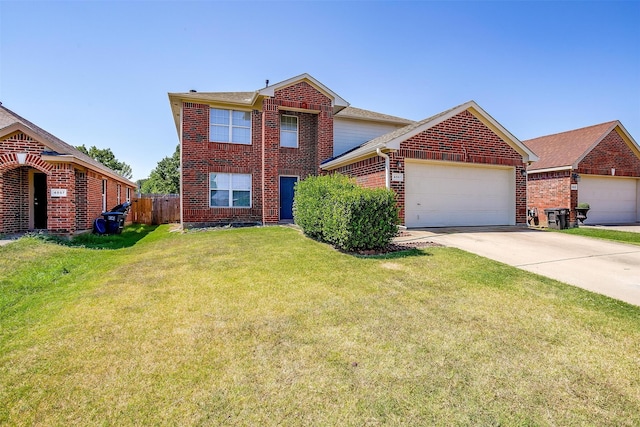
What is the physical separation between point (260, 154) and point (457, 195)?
9.08m

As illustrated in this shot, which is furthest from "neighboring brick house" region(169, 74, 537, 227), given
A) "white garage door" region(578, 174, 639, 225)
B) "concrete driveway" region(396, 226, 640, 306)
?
"white garage door" region(578, 174, 639, 225)

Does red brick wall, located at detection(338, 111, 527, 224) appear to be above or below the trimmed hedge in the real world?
above

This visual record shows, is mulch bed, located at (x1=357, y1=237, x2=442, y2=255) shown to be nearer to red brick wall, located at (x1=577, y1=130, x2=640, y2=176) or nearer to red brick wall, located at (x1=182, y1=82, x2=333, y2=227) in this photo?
red brick wall, located at (x1=182, y1=82, x2=333, y2=227)

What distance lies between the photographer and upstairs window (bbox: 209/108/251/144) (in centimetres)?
1458

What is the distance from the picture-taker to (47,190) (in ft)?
35.7

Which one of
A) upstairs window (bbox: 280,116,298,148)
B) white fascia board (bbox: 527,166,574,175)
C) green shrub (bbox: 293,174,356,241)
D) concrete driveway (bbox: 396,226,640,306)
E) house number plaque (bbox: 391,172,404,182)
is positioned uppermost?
upstairs window (bbox: 280,116,298,148)

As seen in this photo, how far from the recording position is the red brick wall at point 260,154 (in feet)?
46.4

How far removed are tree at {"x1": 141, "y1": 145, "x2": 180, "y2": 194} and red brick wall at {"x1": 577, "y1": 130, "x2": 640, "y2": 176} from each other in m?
47.0

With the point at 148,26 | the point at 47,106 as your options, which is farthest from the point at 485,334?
the point at 47,106

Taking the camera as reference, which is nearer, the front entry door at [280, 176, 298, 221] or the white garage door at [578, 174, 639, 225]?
the front entry door at [280, 176, 298, 221]

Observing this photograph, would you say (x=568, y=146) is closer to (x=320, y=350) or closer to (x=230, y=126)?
(x=230, y=126)

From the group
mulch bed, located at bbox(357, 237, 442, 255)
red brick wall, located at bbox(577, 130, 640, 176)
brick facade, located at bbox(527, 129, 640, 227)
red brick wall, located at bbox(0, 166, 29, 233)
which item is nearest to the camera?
mulch bed, located at bbox(357, 237, 442, 255)

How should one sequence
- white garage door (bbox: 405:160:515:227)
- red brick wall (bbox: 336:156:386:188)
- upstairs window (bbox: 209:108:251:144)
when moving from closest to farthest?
1. red brick wall (bbox: 336:156:386:188)
2. white garage door (bbox: 405:160:515:227)
3. upstairs window (bbox: 209:108:251:144)

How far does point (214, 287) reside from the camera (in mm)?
5297
